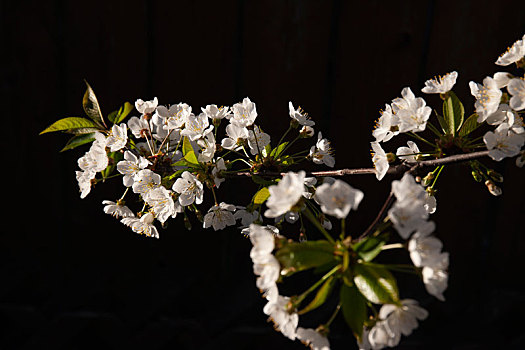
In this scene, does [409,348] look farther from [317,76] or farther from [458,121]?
[458,121]

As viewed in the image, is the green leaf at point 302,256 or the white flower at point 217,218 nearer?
the green leaf at point 302,256

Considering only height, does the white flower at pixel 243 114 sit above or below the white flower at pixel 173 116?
above

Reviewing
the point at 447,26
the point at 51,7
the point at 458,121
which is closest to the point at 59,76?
the point at 51,7

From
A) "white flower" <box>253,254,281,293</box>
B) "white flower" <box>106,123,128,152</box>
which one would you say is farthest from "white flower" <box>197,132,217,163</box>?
"white flower" <box>253,254,281,293</box>

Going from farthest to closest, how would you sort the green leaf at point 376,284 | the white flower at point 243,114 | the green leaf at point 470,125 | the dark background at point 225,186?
the dark background at point 225,186
the white flower at point 243,114
the green leaf at point 470,125
the green leaf at point 376,284

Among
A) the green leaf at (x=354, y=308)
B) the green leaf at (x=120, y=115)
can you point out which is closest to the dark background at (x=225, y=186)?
the green leaf at (x=120, y=115)

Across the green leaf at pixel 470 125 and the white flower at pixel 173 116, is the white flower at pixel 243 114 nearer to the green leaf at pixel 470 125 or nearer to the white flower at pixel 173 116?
the white flower at pixel 173 116

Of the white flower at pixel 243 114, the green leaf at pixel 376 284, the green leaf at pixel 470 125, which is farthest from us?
the white flower at pixel 243 114

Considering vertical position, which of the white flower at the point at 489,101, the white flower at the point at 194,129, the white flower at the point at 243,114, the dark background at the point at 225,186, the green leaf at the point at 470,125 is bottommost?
the dark background at the point at 225,186
